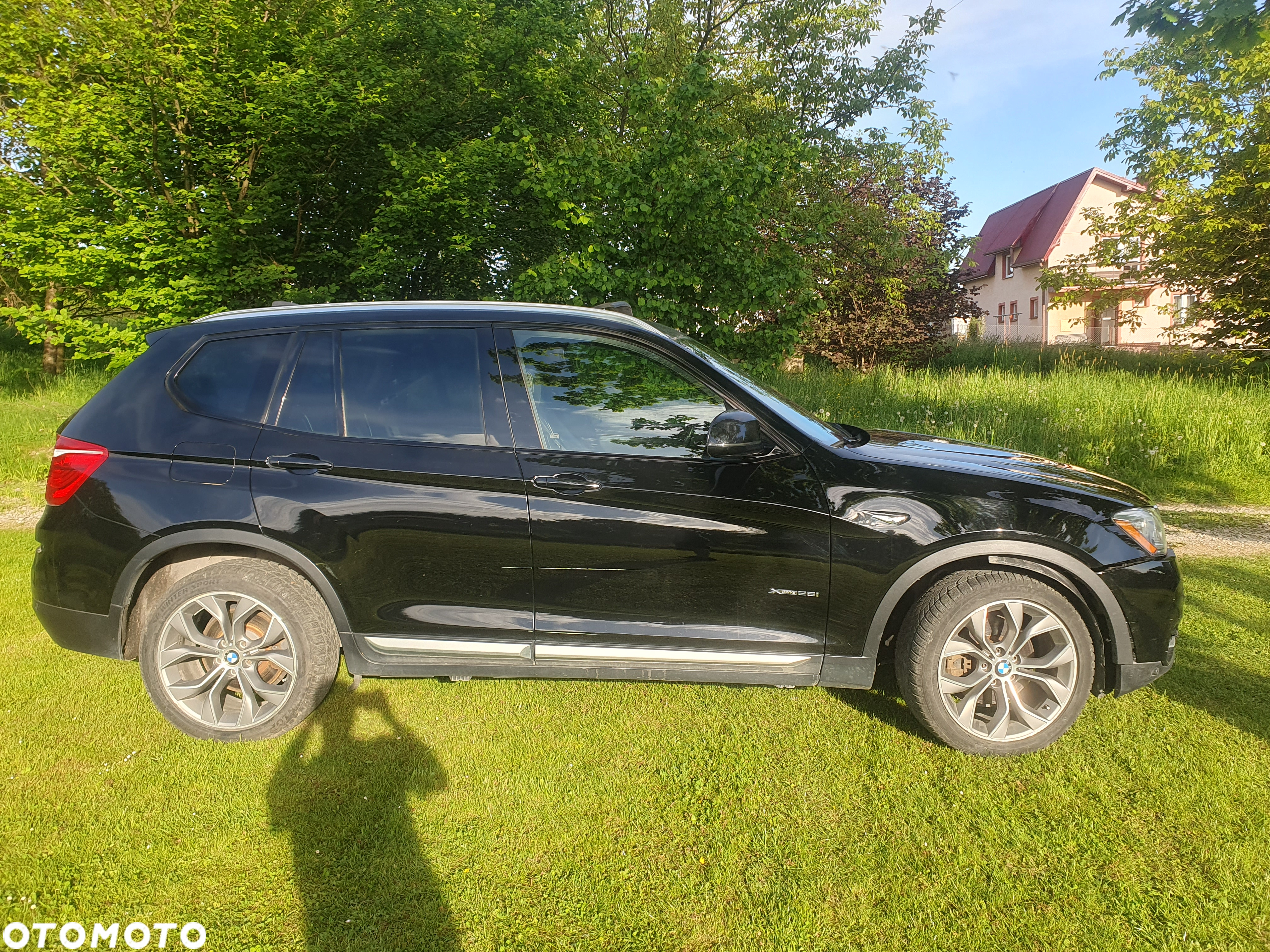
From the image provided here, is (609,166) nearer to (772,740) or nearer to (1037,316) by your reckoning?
(772,740)

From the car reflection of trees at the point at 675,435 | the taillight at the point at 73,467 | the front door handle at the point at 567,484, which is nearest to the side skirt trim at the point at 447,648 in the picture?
the front door handle at the point at 567,484

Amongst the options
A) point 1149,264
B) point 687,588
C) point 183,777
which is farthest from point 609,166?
point 1149,264

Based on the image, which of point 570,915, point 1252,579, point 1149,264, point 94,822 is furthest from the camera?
point 1149,264

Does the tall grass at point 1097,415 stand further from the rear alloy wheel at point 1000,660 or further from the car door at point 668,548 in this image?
the car door at point 668,548

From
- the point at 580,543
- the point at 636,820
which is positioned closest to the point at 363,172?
the point at 580,543

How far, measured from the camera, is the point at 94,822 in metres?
2.74

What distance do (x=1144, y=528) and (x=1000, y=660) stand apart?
2.94ft

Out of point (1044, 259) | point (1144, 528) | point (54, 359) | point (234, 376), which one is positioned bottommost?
point (1144, 528)

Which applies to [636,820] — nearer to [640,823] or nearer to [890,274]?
[640,823]

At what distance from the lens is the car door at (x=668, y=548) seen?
3.19 meters

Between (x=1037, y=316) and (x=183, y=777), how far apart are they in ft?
141

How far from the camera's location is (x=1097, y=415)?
404 inches

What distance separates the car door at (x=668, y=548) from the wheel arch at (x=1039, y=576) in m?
0.29

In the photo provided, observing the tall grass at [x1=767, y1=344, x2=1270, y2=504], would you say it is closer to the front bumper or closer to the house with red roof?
the front bumper
